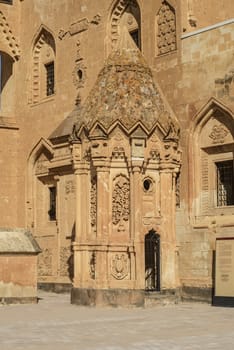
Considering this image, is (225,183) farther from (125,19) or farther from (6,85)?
(6,85)

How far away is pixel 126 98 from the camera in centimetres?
1644

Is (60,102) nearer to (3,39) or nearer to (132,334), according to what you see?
(3,39)

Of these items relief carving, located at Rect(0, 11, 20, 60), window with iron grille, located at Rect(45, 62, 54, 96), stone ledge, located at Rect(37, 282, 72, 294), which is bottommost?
stone ledge, located at Rect(37, 282, 72, 294)

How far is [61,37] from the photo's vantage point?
77.8 ft

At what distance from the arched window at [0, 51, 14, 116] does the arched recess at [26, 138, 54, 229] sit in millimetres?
2255

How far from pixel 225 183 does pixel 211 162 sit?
24.8 inches

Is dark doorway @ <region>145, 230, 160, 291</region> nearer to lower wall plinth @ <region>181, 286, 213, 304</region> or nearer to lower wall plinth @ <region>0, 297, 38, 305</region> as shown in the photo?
lower wall plinth @ <region>181, 286, 213, 304</region>

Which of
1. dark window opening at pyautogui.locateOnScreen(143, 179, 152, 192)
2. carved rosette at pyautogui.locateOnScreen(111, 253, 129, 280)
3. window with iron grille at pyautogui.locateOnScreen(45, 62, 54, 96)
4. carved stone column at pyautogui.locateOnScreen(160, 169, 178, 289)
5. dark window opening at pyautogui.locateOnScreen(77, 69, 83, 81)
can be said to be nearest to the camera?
carved rosette at pyautogui.locateOnScreen(111, 253, 129, 280)

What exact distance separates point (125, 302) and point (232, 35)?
21.8 ft

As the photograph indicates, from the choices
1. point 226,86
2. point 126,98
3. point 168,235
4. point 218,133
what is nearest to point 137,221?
point 168,235

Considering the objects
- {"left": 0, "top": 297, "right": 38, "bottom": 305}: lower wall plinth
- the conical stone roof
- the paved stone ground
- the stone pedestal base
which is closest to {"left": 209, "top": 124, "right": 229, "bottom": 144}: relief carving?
the conical stone roof

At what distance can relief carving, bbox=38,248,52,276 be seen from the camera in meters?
23.2

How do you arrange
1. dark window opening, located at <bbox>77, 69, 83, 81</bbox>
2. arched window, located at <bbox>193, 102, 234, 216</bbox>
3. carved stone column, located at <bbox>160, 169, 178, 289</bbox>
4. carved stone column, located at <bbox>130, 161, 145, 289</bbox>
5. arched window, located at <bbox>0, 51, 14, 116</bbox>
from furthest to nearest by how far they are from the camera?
arched window, located at <bbox>0, 51, 14, 116</bbox>
dark window opening, located at <bbox>77, 69, 83, 81</bbox>
arched window, located at <bbox>193, 102, 234, 216</bbox>
carved stone column, located at <bbox>160, 169, 178, 289</bbox>
carved stone column, located at <bbox>130, 161, 145, 289</bbox>

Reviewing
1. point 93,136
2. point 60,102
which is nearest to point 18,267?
point 93,136
